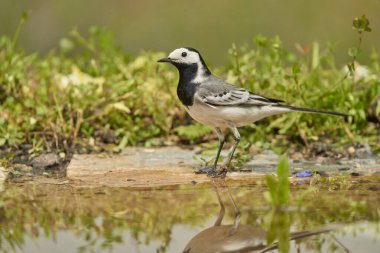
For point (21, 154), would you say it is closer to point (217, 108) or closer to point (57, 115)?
point (57, 115)

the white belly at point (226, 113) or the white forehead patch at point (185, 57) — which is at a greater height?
the white forehead patch at point (185, 57)

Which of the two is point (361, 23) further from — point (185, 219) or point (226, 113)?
point (185, 219)

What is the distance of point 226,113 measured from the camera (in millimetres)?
5145

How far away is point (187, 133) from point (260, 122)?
64 centimetres

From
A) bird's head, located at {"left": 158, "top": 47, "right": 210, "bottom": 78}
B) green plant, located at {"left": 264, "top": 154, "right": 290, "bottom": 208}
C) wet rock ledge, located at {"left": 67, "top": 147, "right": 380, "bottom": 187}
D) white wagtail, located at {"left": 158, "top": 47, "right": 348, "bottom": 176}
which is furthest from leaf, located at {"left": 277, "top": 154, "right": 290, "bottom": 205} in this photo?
bird's head, located at {"left": 158, "top": 47, "right": 210, "bottom": 78}

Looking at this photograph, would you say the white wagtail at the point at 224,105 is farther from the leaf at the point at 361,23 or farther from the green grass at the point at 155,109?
the leaf at the point at 361,23

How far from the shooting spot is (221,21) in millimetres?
10750

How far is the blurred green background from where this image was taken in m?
10.2

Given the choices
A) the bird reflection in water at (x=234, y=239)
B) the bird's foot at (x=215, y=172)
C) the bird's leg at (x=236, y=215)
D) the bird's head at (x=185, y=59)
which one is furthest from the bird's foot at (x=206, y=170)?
the bird reflection in water at (x=234, y=239)

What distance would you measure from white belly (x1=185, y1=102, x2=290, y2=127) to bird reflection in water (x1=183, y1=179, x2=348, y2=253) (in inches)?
66.5

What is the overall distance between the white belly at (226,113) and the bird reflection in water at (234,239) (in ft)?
5.54

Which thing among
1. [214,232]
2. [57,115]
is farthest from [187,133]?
[214,232]

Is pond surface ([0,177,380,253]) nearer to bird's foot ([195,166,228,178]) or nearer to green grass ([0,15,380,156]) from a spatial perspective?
bird's foot ([195,166,228,178])

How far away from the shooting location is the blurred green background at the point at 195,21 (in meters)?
10.2
